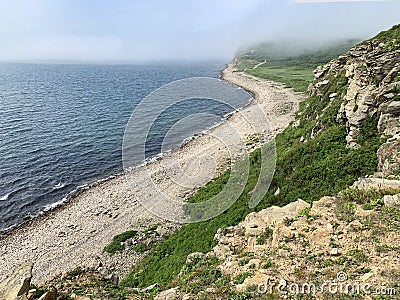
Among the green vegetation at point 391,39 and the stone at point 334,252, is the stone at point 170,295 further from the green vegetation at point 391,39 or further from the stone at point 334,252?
the green vegetation at point 391,39

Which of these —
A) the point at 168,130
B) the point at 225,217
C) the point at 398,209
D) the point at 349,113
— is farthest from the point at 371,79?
the point at 168,130

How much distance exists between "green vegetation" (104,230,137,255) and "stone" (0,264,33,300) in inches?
561

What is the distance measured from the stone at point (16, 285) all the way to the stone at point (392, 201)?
47.5 feet

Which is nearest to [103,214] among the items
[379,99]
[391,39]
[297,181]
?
[297,181]

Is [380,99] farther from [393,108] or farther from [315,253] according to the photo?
[315,253]

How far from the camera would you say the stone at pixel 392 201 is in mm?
12078

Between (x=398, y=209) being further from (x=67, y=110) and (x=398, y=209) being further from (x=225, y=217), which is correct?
(x=67, y=110)

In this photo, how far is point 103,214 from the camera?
108ft

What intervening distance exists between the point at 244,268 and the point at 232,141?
3926cm

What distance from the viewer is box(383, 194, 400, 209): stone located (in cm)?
1208

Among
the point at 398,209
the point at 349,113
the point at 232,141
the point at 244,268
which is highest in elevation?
the point at 349,113

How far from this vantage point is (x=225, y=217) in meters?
21.7

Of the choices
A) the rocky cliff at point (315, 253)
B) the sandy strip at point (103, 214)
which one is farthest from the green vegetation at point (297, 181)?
the sandy strip at point (103, 214)

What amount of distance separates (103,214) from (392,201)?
92.9ft
